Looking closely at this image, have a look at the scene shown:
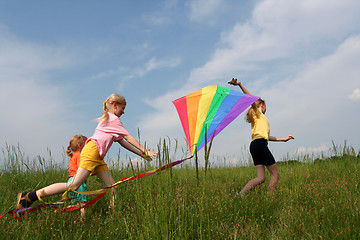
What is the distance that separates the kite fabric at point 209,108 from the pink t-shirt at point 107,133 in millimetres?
1054

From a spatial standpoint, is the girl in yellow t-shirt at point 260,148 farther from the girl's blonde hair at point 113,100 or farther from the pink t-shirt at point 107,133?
the pink t-shirt at point 107,133

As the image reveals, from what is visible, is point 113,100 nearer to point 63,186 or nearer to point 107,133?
point 107,133

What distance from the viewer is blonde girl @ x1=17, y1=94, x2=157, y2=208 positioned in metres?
3.49

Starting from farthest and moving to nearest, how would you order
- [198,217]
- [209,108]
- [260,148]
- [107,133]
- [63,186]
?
[260,148] → [209,108] → [107,133] → [63,186] → [198,217]

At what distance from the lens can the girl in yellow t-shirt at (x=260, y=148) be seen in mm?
4695

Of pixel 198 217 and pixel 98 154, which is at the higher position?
pixel 98 154

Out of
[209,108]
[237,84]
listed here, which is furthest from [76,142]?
[237,84]

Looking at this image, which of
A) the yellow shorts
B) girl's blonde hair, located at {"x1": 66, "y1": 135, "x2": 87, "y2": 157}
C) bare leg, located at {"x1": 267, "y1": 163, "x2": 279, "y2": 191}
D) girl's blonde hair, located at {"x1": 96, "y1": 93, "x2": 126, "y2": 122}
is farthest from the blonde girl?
bare leg, located at {"x1": 267, "y1": 163, "x2": 279, "y2": 191}

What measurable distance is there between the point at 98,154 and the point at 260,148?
9.23 feet

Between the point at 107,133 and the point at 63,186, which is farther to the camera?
the point at 107,133

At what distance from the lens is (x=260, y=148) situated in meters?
4.73

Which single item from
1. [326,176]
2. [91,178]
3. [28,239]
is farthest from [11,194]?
[326,176]

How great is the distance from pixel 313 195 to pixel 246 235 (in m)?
1.61

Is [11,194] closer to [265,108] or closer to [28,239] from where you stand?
[28,239]
